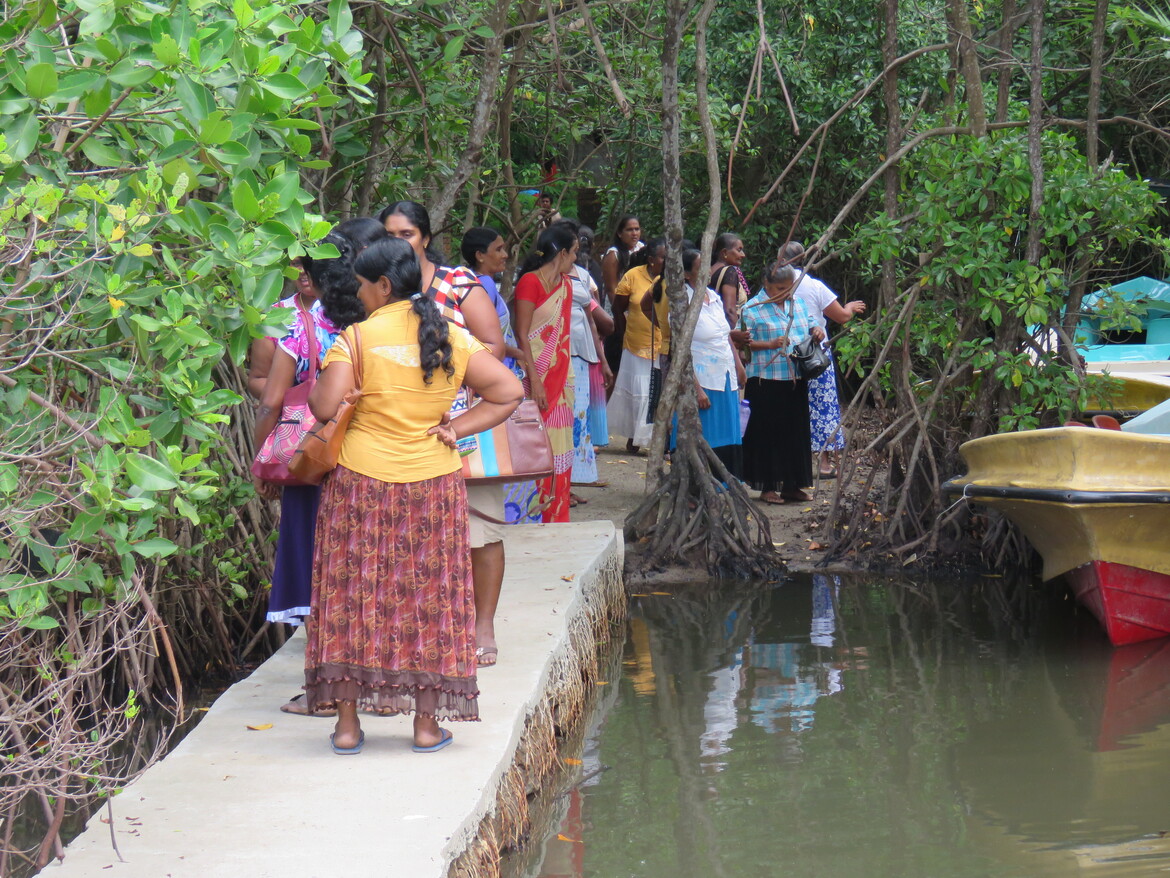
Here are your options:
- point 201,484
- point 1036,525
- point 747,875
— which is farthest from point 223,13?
point 1036,525

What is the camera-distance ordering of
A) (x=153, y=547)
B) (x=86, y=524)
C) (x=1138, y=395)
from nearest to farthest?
1. (x=86, y=524)
2. (x=153, y=547)
3. (x=1138, y=395)

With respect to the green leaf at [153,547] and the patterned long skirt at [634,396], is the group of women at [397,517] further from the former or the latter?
the patterned long skirt at [634,396]

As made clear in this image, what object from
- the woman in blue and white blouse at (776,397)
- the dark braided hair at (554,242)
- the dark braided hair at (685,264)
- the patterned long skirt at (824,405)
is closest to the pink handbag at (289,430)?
the dark braided hair at (554,242)

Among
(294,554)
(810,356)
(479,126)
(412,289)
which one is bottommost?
(294,554)

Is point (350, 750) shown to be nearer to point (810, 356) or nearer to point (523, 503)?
point (523, 503)

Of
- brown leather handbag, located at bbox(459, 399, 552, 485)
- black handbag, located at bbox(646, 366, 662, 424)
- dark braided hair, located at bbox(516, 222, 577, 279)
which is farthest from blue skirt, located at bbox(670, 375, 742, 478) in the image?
brown leather handbag, located at bbox(459, 399, 552, 485)

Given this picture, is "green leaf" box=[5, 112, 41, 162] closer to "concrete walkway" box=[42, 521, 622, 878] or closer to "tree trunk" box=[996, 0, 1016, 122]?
"concrete walkway" box=[42, 521, 622, 878]

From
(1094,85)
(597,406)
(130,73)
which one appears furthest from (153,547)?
(597,406)

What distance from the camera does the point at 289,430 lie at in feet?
14.1

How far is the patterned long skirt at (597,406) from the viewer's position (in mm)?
8929

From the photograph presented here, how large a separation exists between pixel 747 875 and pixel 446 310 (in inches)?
82.8

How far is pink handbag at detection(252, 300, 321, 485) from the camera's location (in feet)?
14.0

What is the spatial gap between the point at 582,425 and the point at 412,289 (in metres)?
4.40

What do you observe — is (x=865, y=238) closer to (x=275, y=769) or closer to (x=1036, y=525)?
(x=1036, y=525)
